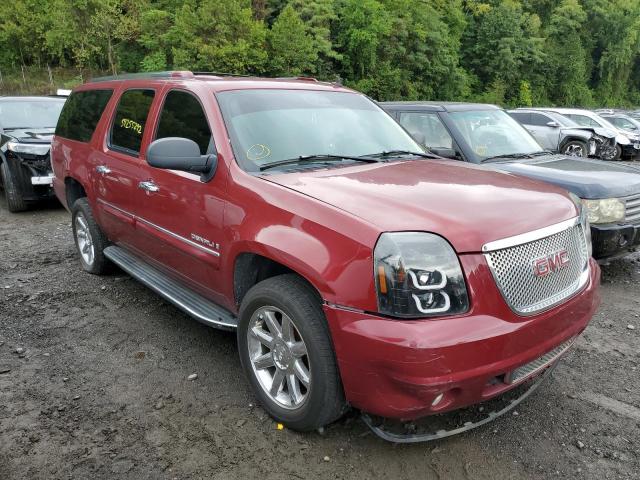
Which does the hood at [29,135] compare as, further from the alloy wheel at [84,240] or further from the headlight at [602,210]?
the headlight at [602,210]

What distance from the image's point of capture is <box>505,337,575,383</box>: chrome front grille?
2.43m

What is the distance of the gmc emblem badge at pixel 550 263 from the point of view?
2.44 metres

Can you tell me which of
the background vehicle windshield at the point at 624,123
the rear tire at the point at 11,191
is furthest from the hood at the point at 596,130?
the rear tire at the point at 11,191

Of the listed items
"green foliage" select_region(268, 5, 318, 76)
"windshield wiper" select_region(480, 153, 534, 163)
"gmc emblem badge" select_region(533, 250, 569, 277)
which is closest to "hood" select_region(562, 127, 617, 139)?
"windshield wiper" select_region(480, 153, 534, 163)

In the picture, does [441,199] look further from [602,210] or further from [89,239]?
[89,239]

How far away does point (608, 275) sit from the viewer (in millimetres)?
5379

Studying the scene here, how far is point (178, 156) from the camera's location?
9.96ft

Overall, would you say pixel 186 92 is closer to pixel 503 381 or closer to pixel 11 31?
pixel 503 381

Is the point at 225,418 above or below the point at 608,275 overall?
above

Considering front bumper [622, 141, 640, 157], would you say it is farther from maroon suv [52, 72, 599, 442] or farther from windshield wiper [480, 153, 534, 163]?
maroon suv [52, 72, 599, 442]

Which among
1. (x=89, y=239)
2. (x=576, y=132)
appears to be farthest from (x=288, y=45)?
(x=89, y=239)

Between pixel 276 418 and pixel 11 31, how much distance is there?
3377 cm

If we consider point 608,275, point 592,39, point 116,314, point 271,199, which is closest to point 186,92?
point 271,199

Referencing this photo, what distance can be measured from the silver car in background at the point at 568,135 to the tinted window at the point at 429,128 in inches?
385
